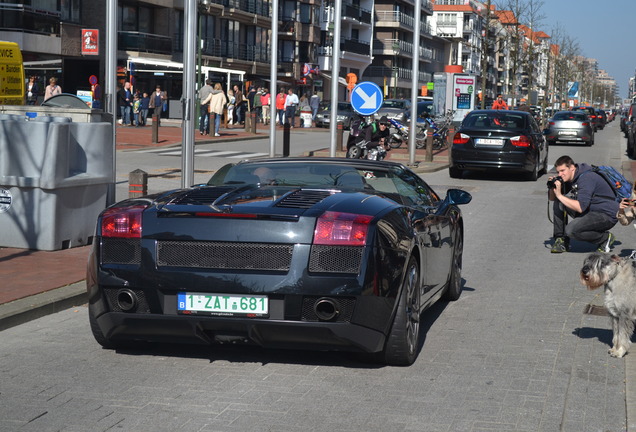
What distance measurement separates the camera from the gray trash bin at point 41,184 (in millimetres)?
9992

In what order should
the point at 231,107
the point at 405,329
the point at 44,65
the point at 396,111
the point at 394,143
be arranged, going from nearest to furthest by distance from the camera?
1. the point at 405,329
2. the point at 394,143
3. the point at 396,111
4. the point at 231,107
5. the point at 44,65

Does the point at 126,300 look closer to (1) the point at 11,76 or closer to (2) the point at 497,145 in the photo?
(1) the point at 11,76

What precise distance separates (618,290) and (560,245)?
219 inches

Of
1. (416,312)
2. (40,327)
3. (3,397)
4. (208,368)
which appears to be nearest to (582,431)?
(416,312)

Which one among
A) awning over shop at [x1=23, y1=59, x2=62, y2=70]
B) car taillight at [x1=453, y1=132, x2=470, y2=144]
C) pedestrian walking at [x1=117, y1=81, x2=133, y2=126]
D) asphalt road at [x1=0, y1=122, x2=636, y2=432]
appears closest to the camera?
asphalt road at [x1=0, y1=122, x2=636, y2=432]

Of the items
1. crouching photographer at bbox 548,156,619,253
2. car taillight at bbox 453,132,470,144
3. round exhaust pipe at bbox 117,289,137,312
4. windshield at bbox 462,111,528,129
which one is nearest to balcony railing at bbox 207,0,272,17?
windshield at bbox 462,111,528,129

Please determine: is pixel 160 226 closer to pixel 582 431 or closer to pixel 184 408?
pixel 184 408

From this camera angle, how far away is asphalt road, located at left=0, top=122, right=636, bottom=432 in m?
5.00

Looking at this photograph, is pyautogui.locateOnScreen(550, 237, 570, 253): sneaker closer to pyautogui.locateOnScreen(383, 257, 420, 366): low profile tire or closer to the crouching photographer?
the crouching photographer

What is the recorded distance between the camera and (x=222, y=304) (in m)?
5.65

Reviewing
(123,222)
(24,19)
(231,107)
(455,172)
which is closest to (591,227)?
(123,222)

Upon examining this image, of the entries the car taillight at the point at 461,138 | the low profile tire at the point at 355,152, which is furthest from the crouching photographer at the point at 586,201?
the low profile tire at the point at 355,152

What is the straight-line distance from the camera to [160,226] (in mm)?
5750

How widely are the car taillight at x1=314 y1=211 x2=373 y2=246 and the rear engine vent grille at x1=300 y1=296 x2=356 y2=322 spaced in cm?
32
